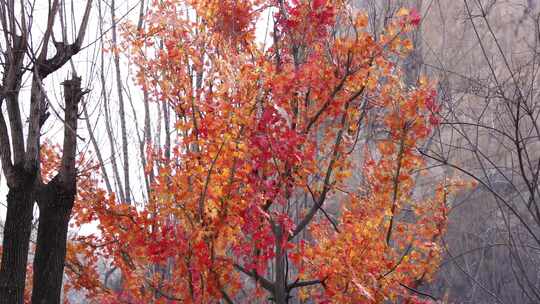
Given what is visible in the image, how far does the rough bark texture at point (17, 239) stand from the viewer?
183 inches

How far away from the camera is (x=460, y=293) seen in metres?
14.4

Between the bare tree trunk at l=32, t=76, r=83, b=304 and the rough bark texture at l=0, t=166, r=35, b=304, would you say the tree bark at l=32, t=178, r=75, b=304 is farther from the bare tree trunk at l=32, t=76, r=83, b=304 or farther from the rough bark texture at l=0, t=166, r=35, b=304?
the rough bark texture at l=0, t=166, r=35, b=304

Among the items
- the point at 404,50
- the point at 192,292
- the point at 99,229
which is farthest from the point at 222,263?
the point at 404,50

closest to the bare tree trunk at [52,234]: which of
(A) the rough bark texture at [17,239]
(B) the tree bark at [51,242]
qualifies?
(B) the tree bark at [51,242]

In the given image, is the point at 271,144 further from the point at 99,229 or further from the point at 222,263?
the point at 99,229

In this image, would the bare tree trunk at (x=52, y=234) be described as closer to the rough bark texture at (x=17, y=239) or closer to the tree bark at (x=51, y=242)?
the tree bark at (x=51, y=242)

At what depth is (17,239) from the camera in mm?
4699

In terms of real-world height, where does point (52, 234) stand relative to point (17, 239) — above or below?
above

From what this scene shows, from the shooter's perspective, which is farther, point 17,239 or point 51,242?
point 51,242

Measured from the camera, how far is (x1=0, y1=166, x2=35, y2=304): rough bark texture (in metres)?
4.65

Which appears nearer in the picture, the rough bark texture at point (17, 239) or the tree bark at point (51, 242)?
the rough bark texture at point (17, 239)

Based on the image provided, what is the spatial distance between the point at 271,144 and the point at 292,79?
0.89 metres

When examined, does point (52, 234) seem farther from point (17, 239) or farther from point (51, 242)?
point (17, 239)

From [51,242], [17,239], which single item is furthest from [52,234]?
[17,239]
